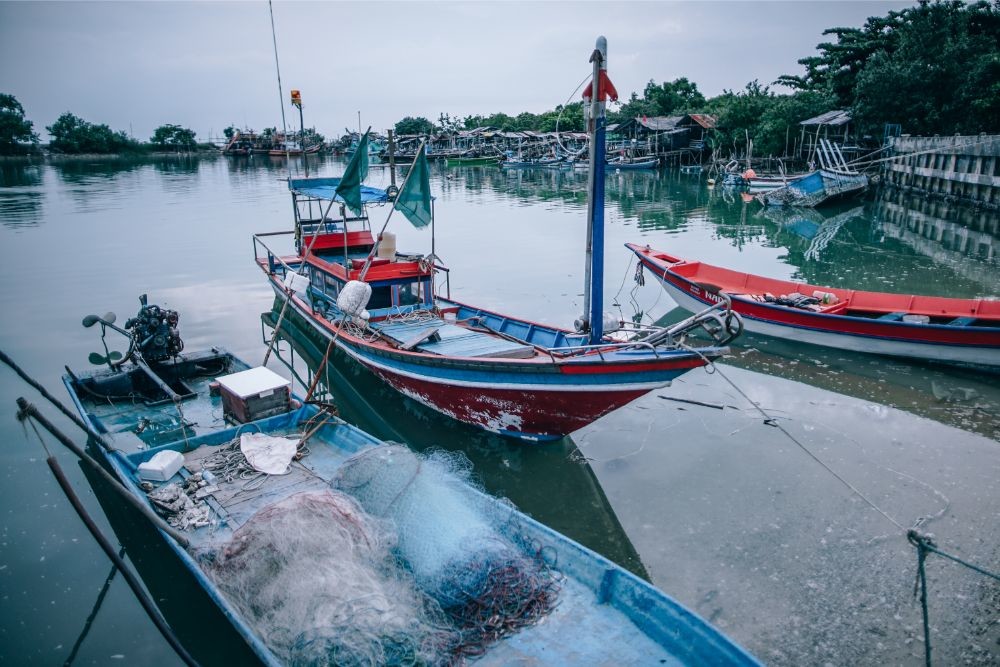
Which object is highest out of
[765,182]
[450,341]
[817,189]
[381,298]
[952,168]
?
[952,168]

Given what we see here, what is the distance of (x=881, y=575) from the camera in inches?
238

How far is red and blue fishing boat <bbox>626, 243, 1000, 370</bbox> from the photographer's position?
10.8 m

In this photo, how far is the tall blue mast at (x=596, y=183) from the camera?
7.69 m

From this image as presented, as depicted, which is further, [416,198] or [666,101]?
[666,101]

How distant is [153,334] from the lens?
31.4 ft

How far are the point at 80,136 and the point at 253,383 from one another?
91678 millimetres

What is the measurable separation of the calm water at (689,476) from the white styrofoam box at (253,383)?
6.53 ft

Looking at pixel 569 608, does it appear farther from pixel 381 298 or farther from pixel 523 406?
pixel 381 298

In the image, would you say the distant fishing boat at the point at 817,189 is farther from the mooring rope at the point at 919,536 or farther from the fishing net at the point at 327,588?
the fishing net at the point at 327,588

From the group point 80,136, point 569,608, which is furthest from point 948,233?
point 80,136

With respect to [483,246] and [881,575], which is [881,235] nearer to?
[483,246]

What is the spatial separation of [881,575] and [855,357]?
23.6ft

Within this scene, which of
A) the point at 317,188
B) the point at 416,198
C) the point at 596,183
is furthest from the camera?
the point at 317,188

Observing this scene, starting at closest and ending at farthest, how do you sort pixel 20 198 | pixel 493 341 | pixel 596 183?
pixel 596 183
pixel 493 341
pixel 20 198
